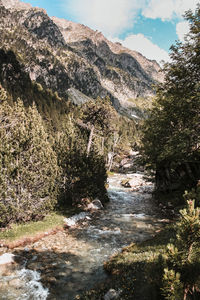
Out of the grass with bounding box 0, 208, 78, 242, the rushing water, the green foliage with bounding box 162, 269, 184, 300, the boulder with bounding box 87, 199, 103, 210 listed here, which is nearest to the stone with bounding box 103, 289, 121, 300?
the rushing water

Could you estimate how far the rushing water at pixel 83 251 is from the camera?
9.40 metres

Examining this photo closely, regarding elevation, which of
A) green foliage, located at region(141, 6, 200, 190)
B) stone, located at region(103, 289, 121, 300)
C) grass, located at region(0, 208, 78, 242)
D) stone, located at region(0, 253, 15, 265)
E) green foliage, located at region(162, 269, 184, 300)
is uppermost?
green foliage, located at region(141, 6, 200, 190)

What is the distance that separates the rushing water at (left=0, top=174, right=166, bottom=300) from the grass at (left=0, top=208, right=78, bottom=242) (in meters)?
1.11

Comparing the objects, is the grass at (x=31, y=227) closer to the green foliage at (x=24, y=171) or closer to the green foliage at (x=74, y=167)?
the green foliage at (x=24, y=171)

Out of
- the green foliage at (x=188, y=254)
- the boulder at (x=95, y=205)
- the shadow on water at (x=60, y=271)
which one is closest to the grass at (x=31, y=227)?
the shadow on water at (x=60, y=271)

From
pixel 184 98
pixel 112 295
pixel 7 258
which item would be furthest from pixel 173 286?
pixel 184 98

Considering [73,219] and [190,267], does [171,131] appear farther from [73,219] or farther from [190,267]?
[190,267]

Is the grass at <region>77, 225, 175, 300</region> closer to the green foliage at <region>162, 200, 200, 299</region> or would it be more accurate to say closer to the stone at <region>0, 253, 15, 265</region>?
the green foliage at <region>162, 200, 200, 299</region>

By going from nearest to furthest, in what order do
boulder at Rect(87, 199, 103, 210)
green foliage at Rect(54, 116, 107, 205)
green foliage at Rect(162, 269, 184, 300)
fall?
green foliage at Rect(162, 269, 184, 300), green foliage at Rect(54, 116, 107, 205), boulder at Rect(87, 199, 103, 210)

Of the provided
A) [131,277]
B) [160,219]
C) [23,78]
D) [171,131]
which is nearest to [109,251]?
[131,277]

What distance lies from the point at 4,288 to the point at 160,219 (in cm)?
1593

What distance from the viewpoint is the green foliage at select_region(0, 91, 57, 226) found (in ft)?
48.0

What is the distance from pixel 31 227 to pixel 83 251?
4.87m

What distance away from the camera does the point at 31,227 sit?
15.7 metres
